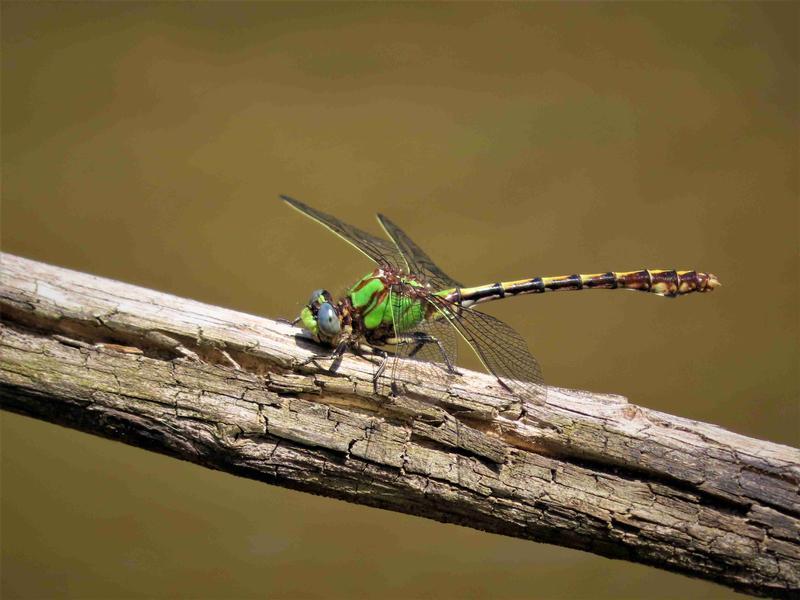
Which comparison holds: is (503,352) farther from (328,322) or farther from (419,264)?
(419,264)

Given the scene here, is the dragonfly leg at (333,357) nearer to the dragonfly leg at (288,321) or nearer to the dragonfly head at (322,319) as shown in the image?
the dragonfly head at (322,319)

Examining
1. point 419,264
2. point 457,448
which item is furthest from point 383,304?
point 457,448

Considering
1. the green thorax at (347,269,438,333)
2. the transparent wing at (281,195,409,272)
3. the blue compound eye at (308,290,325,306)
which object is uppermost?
the transparent wing at (281,195,409,272)

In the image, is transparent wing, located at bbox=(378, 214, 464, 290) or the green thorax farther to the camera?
transparent wing, located at bbox=(378, 214, 464, 290)

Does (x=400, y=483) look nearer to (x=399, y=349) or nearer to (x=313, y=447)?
(x=313, y=447)

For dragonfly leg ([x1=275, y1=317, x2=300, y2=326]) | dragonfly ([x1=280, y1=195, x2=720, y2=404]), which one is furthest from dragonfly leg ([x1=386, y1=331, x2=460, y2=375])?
dragonfly leg ([x1=275, y1=317, x2=300, y2=326])

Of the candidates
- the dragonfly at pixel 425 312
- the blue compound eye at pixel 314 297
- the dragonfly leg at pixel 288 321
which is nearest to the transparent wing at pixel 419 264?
the dragonfly at pixel 425 312

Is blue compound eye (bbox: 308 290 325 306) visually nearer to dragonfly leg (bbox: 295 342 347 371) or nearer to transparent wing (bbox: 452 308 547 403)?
dragonfly leg (bbox: 295 342 347 371)
